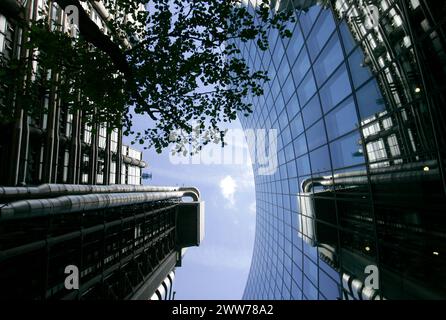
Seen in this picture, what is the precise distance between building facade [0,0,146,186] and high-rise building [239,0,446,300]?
12.6m

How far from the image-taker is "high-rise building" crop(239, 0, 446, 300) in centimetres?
796

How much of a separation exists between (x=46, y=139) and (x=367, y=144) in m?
25.2

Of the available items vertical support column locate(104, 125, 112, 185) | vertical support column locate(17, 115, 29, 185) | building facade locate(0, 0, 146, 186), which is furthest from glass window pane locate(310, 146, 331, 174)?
vertical support column locate(104, 125, 112, 185)

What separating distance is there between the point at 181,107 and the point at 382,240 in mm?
11696

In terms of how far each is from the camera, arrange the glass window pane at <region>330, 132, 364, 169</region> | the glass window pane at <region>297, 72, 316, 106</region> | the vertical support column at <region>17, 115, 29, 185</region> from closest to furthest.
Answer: the glass window pane at <region>330, 132, 364, 169</region>, the glass window pane at <region>297, 72, 316, 106</region>, the vertical support column at <region>17, 115, 29, 185</region>

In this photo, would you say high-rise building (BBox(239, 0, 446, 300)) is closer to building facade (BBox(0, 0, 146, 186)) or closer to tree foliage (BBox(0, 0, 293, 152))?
tree foliage (BBox(0, 0, 293, 152))

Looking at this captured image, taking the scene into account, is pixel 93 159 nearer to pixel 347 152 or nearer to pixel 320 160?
pixel 320 160

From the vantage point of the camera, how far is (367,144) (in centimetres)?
1120

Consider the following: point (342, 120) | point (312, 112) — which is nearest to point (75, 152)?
point (312, 112)

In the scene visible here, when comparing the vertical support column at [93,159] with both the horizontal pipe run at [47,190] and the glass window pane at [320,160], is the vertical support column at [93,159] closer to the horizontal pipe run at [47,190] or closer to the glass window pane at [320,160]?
the horizontal pipe run at [47,190]

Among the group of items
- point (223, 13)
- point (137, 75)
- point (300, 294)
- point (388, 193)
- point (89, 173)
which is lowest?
point (300, 294)

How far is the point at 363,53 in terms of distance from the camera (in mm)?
10531

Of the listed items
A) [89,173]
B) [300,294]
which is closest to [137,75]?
[300,294]
